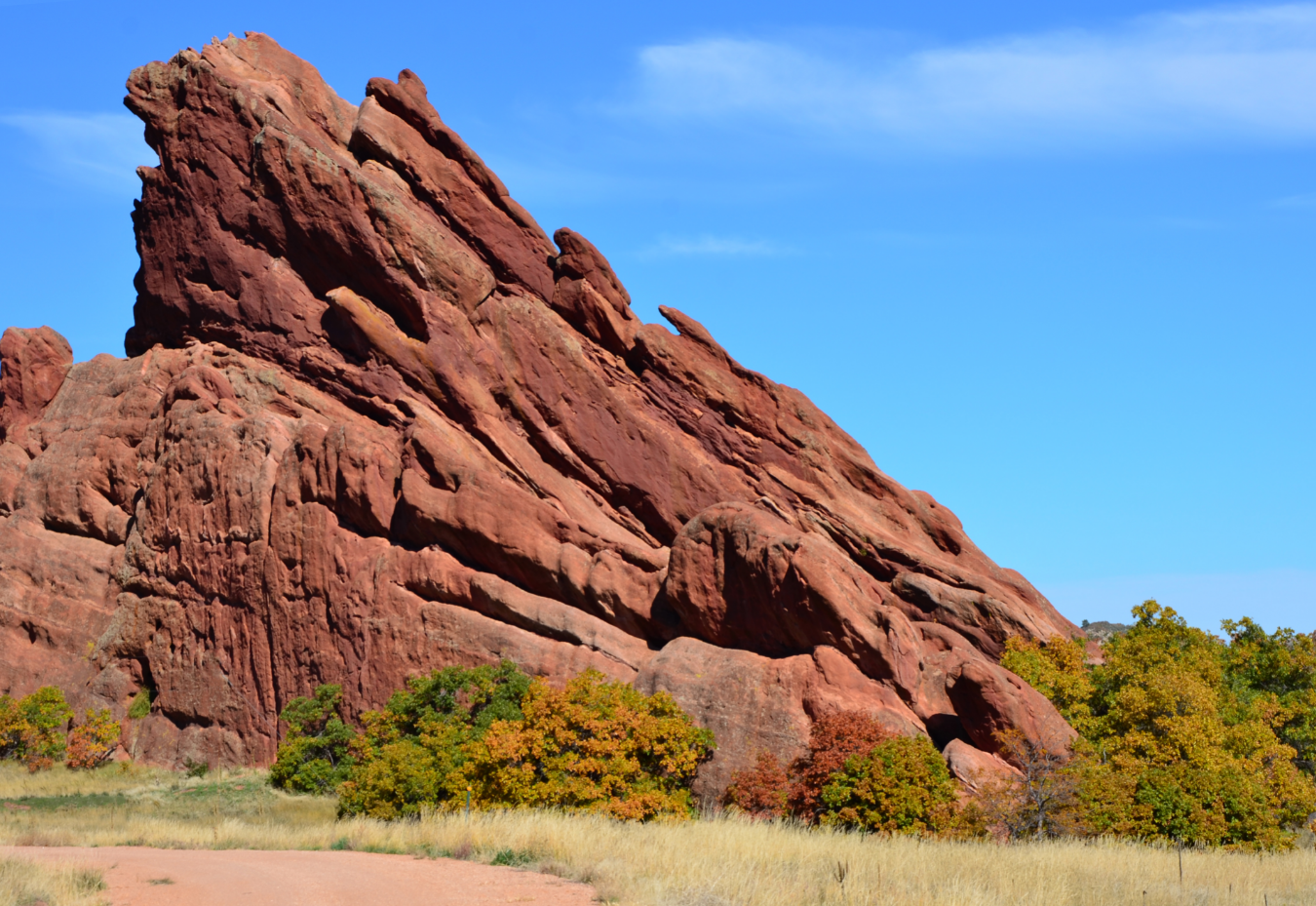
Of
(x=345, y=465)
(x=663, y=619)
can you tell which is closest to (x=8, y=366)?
(x=345, y=465)

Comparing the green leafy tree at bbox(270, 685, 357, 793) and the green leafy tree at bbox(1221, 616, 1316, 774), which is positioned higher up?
the green leafy tree at bbox(1221, 616, 1316, 774)

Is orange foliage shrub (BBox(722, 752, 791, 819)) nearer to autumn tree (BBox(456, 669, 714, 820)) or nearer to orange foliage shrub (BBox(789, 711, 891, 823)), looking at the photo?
orange foliage shrub (BBox(789, 711, 891, 823))

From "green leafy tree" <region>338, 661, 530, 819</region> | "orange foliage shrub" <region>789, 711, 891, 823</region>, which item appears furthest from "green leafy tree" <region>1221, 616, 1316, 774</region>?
"green leafy tree" <region>338, 661, 530, 819</region>

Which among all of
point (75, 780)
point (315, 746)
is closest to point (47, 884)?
point (315, 746)

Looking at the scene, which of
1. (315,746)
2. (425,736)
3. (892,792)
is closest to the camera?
(892,792)

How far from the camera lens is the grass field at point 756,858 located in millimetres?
15914

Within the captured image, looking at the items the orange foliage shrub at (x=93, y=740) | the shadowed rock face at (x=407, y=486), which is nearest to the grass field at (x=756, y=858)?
the shadowed rock face at (x=407, y=486)

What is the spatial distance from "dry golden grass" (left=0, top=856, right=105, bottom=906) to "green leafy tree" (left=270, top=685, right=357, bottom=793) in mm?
16866

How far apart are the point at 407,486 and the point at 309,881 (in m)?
23.0

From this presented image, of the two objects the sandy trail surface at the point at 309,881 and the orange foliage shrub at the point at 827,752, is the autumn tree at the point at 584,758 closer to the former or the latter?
the orange foliage shrub at the point at 827,752

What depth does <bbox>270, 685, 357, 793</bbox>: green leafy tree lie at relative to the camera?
33.4 metres

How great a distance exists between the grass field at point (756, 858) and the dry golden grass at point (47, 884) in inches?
6.5

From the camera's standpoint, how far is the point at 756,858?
61.1 feet

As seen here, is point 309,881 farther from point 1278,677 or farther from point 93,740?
point 1278,677
